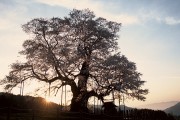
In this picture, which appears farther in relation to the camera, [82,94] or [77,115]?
[82,94]

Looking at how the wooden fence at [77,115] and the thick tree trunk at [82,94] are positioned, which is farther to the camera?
the thick tree trunk at [82,94]

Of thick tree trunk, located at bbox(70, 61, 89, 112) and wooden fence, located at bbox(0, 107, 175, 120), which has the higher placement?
thick tree trunk, located at bbox(70, 61, 89, 112)

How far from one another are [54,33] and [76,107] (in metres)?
10.4

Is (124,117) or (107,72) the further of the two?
(107,72)

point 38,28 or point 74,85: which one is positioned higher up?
point 38,28

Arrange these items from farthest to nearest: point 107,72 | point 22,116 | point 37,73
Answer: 1. point 37,73
2. point 107,72
3. point 22,116

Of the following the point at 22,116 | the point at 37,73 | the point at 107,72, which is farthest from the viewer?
the point at 37,73

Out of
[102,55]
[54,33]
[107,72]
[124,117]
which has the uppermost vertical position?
[54,33]

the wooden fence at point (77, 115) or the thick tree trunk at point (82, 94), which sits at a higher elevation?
the thick tree trunk at point (82, 94)

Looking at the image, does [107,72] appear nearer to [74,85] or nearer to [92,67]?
[92,67]

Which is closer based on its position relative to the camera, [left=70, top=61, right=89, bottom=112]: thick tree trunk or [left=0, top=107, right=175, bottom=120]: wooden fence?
[left=0, top=107, right=175, bottom=120]: wooden fence

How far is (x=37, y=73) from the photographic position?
3994cm

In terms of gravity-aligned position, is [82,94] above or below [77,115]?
above

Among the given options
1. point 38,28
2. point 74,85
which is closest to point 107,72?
point 74,85
